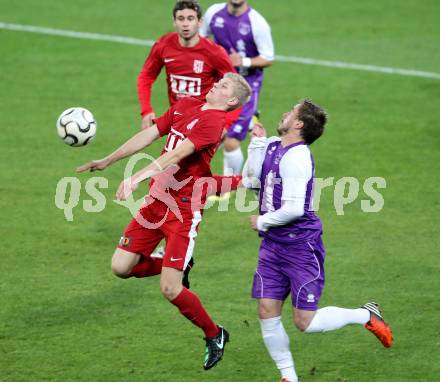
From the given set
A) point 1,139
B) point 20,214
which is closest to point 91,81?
point 1,139

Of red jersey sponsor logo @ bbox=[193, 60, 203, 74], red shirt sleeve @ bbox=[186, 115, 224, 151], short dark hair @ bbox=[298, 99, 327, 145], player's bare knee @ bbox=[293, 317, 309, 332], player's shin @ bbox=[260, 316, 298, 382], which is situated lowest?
player's shin @ bbox=[260, 316, 298, 382]

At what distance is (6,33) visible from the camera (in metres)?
19.0

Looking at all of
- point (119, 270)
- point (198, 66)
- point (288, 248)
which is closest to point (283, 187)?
point (288, 248)

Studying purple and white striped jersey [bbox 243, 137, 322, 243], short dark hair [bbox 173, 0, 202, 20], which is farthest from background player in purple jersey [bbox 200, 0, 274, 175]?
purple and white striped jersey [bbox 243, 137, 322, 243]

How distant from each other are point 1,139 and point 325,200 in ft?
15.7

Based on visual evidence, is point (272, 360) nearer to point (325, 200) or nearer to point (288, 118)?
point (288, 118)

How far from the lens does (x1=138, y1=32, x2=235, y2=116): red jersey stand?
34.6 feet

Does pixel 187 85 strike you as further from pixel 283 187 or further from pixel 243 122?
pixel 283 187

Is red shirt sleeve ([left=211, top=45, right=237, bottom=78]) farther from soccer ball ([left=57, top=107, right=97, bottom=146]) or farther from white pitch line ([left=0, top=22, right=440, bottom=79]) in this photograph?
white pitch line ([left=0, top=22, right=440, bottom=79])

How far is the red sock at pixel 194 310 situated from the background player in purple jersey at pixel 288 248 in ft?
2.21

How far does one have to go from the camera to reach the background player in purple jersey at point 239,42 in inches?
480

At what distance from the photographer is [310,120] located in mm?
7281

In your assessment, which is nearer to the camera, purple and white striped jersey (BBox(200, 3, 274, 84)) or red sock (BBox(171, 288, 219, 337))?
red sock (BBox(171, 288, 219, 337))

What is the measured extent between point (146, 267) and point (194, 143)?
122cm
